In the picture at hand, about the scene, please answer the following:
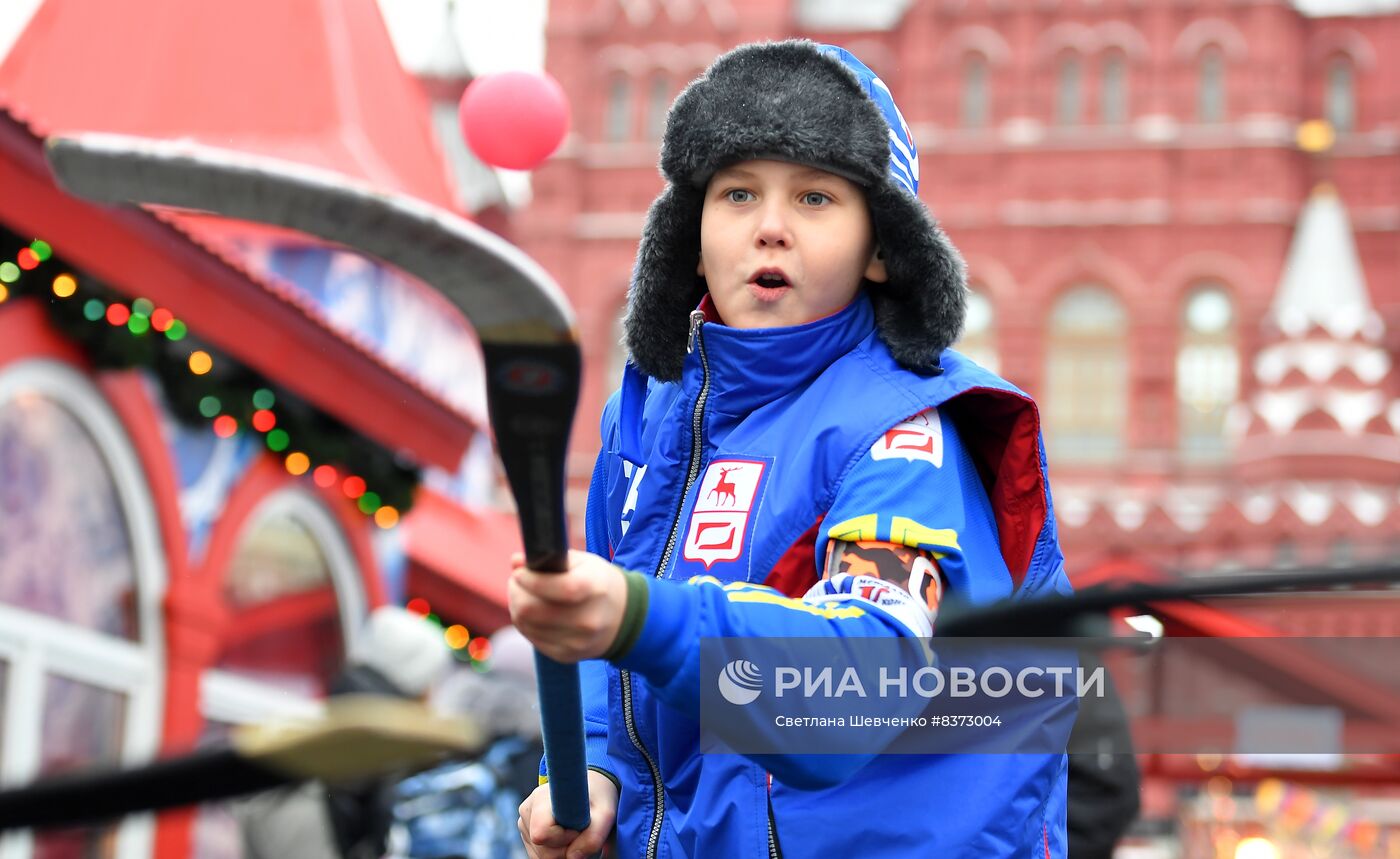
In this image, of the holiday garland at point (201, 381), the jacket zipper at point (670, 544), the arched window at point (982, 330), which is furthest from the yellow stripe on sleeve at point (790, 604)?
the arched window at point (982, 330)

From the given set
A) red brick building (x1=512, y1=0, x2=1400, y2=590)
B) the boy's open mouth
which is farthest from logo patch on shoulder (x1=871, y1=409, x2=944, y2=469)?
red brick building (x1=512, y1=0, x2=1400, y2=590)

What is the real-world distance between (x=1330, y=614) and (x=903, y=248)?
2.10 feet

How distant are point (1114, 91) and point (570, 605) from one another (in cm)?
2858

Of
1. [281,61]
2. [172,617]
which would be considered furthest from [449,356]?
[172,617]

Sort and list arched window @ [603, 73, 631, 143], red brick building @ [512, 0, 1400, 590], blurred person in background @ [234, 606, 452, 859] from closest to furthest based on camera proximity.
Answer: blurred person in background @ [234, 606, 452, 859], red brick building @ [512, 0, 1400, 590], arched window @ [603, 73, 631, 143]

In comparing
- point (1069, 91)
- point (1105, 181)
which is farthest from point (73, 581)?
point (1069, 91)

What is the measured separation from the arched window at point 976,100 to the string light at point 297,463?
23.6 meters

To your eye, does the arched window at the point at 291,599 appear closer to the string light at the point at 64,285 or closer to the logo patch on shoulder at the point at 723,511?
the string light at the point at 64,285

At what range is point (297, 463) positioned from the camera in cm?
644

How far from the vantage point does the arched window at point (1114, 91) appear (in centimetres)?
2858

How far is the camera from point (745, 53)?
2.05 meters

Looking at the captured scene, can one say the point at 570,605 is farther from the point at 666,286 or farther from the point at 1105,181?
the point at 1105,181

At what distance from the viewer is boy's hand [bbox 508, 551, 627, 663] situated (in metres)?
1.34

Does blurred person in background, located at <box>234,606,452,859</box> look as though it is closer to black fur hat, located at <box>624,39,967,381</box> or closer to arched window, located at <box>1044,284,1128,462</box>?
black fur hat, located at <box>624,39,967,381</box>
